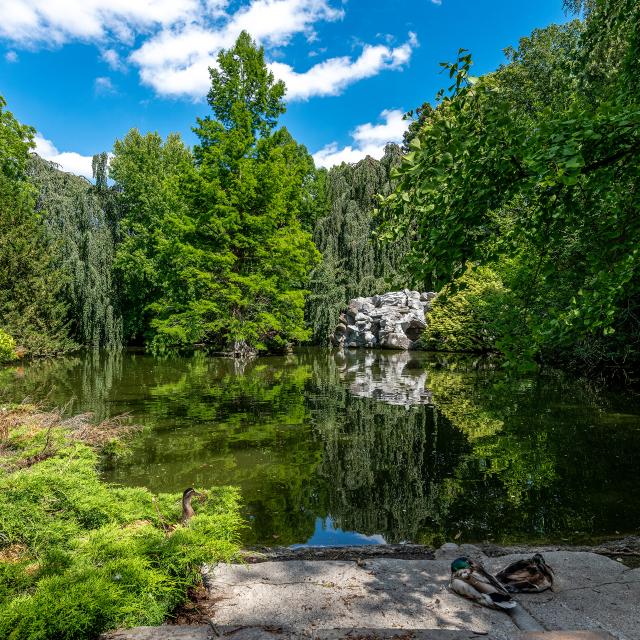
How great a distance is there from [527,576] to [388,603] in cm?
104

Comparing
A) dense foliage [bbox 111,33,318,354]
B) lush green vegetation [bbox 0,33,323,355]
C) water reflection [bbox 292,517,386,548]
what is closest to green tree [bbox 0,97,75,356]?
lush green vegetation [bbox 0,33,323,355]

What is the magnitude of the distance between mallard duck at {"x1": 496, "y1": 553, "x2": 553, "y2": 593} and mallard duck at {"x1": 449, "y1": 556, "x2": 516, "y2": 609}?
0.20 meters

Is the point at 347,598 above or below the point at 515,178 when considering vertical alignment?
below

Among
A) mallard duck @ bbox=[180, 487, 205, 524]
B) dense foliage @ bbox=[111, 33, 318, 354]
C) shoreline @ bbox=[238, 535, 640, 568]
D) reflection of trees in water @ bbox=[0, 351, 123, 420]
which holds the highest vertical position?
dense foliage @ bbox=[111, 33, 318, 354]

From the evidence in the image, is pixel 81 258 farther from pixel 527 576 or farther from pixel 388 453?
pixel 527 576

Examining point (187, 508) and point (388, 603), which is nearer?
point (388, 603)

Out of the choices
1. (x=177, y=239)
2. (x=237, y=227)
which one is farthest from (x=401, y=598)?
(x=177, y=239)

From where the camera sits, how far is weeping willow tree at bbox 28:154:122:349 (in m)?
25.3

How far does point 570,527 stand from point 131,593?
4363 millimetres

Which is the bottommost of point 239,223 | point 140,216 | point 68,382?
point 68,382

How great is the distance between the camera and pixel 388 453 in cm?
724

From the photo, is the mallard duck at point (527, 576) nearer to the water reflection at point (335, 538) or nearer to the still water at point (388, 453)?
the still water at point (388, 453)

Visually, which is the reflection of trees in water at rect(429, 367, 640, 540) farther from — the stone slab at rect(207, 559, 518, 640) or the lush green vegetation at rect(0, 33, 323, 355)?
the lush green vegetation at rect(0, 33, 323, 355)

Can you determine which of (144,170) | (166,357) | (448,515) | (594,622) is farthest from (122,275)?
(594,622)
